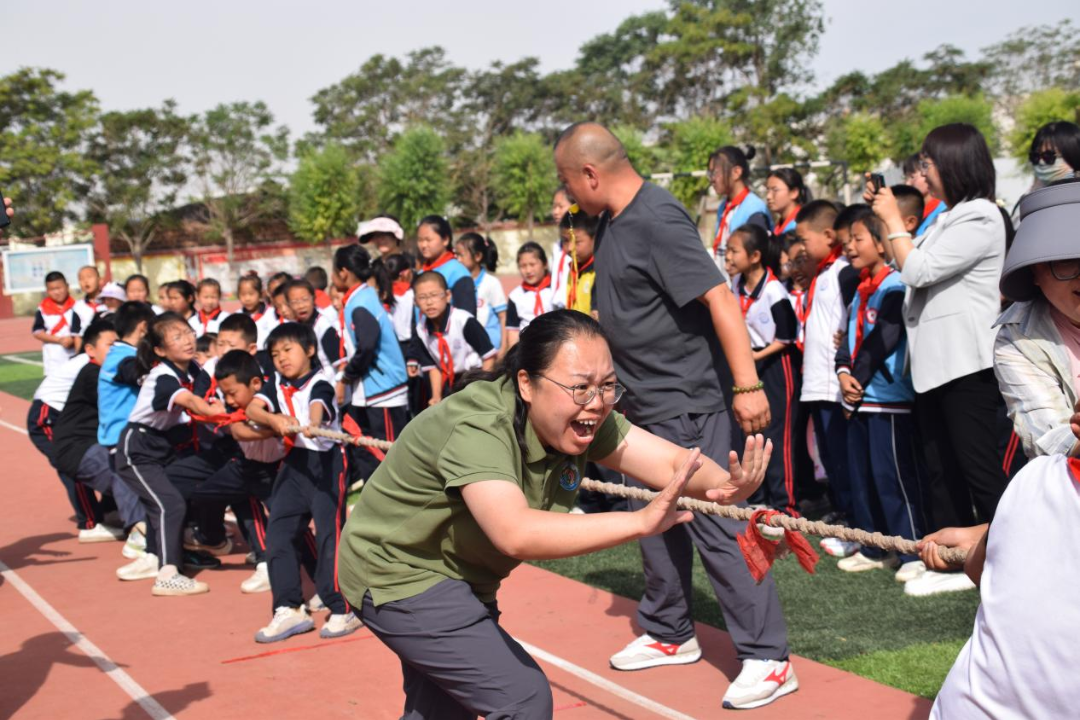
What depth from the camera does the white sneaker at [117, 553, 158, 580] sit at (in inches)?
283

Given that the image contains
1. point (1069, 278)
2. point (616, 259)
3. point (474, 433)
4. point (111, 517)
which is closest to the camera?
point (1069, 278)

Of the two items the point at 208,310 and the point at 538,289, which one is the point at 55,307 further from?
the point at 538,289

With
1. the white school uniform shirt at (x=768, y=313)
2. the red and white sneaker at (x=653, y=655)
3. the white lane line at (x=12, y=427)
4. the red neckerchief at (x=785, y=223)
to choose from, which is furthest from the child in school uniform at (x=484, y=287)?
the white lane line at (x=12, y=427)

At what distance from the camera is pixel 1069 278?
256 cm

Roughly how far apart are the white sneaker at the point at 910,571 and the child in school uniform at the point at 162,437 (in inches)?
163

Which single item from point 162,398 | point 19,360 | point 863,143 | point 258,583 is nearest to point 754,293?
point 258,583

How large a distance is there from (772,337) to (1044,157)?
1880 millimetres

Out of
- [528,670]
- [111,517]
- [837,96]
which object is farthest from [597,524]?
[837,96]

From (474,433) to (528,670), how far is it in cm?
73

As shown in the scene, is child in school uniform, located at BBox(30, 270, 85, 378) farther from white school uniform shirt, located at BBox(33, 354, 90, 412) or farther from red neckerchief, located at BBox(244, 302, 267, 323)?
white school uniform shirt, located at BBox(33, 354, 90, 412)

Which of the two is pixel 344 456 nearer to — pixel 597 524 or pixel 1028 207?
pixel 597 524

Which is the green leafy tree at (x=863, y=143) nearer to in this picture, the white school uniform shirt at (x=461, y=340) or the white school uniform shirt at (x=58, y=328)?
the white school uniform shirt at (x=58, y=328)

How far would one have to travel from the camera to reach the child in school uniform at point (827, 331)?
6473mm

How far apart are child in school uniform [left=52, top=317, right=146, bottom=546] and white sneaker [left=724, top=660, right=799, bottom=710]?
479cm
